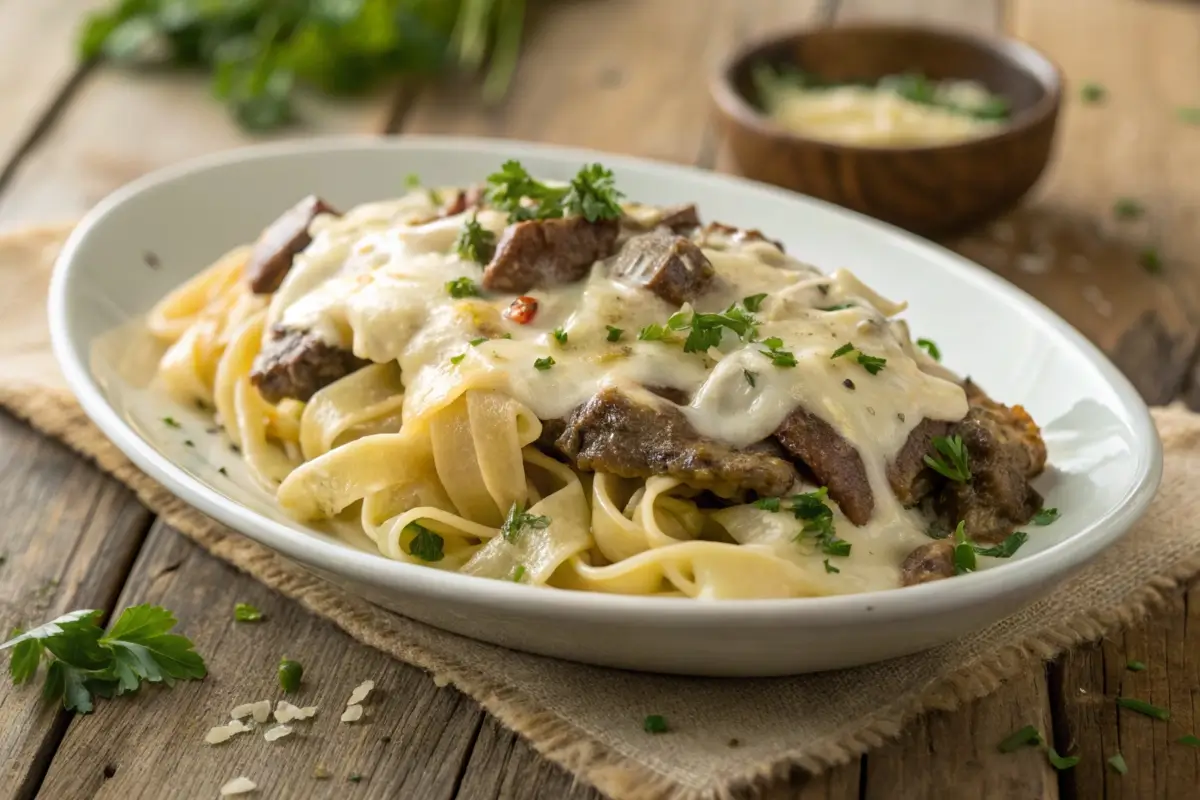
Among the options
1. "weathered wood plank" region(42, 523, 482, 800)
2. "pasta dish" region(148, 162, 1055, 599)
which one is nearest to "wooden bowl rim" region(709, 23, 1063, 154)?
"pasta dish" region(148, 162, 1055, 599)

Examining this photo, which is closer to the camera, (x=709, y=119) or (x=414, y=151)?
(x=414, y=151)

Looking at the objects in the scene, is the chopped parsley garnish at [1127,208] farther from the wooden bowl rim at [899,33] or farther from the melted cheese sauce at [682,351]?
the melted cheese sauce at [682,351]

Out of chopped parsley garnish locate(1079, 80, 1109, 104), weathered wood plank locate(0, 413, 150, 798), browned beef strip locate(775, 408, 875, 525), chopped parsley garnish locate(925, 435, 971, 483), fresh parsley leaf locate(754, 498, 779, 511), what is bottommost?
chopped parsley garnish locate(1079, 80, 1109, 104)

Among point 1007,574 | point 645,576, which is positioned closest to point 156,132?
point 645,576

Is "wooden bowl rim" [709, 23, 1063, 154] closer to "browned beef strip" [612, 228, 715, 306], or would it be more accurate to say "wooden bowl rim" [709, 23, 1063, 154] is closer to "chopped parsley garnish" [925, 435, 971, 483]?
"browned beef strip" [612, 228, 715, 306]

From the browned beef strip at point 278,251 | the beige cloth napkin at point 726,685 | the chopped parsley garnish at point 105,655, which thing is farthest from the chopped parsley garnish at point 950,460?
the browned beef strip at point 278,251

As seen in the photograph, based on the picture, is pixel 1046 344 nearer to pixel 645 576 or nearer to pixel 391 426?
pixel 645 576
